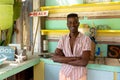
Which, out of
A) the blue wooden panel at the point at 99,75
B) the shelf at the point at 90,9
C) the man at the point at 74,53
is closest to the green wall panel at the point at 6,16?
the shelf at the point at 90,9

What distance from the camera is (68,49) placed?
1.86m

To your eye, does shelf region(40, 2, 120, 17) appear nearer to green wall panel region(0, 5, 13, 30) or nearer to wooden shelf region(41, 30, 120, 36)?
wooden shelf region(41, 30, 120, 36)

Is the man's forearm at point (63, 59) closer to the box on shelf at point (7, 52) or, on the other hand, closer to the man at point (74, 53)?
the man at point (74, 53)

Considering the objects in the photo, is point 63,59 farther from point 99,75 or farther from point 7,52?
point 7,52

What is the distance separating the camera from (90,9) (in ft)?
8.38

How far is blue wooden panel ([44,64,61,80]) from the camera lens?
2.33 meters

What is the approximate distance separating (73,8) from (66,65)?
108 cm

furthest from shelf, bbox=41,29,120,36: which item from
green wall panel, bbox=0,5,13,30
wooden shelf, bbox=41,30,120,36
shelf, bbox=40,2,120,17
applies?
green wall panel, bbox=0,5,13,30

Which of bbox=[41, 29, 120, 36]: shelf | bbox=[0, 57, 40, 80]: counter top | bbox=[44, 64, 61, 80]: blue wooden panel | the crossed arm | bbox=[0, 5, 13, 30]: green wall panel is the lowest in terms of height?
bbox=[44, 64, 61, 80]: blue wooden panel

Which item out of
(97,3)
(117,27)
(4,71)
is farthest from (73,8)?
(4,71)

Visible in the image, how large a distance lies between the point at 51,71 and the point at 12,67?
586mm

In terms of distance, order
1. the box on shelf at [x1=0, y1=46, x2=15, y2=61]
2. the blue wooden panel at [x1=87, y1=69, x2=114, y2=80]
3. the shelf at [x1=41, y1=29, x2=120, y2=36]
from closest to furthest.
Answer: the blue wooden panel at [x1=87, y1=69, x2=114, y2=80]
the box on shelf at [x1=0, y1=46, x2=15, y2=61]
the shelf at [x1=41, y1=29, x2=120, y2=36]

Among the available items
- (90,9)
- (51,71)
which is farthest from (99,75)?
(90,9)

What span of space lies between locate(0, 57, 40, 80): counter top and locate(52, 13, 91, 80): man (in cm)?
46
